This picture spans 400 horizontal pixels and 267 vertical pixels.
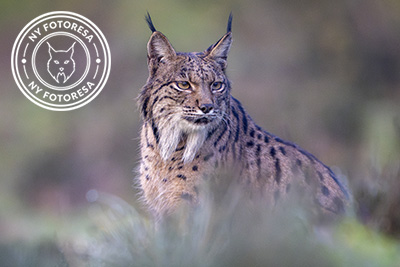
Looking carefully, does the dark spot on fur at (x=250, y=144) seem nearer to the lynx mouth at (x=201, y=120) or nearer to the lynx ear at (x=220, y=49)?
the lynx mouth at (x=201, y=120)

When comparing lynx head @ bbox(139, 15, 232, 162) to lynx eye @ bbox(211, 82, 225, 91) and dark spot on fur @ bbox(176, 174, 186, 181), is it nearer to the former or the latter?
lynx eye @ bbox(211, 82, 225, 91)

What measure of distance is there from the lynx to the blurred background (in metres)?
6.57

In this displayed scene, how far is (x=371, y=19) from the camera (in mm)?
15031

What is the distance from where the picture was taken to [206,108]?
520 cm

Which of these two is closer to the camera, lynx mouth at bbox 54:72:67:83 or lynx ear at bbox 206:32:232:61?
lynx ear at bbox 206:32:232:61

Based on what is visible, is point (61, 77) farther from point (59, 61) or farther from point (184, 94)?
point (184, 94)

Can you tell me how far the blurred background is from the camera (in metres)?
13.2

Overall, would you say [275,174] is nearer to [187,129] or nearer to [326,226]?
[187,129]

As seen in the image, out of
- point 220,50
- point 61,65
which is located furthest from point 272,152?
point 61,65

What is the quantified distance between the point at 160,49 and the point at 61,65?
6.30 metres

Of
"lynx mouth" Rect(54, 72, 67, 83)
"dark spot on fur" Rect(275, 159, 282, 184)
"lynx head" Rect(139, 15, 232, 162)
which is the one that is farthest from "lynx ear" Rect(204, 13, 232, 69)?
"lynx mouth" Rect(54, 72, 67, 83)

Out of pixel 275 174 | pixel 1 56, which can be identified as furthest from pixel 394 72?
pixel 275 174

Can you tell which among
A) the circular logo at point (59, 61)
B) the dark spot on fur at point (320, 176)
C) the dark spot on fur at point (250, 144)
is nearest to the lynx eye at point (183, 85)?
the dark spot on fur at point (250, 144)

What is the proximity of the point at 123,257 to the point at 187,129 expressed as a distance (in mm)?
3361
